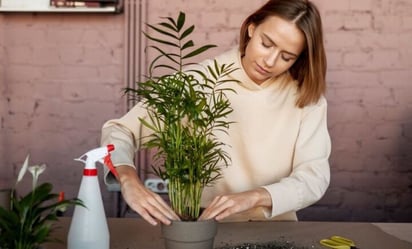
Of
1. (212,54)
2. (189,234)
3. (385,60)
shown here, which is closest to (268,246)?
(189,234)

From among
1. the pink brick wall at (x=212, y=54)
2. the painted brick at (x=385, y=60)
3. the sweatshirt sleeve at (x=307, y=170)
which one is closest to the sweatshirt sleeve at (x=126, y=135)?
the sweatshirt sleeve at (x=307, y=170)

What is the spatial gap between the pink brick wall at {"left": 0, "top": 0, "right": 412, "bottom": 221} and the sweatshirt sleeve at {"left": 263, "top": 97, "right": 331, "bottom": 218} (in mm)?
782

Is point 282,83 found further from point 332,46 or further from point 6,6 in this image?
point 6,6

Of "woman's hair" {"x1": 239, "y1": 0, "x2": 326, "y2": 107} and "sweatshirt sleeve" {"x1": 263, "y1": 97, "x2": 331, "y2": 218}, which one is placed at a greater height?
"woman's hair" {"x1": 239, "y1": 0, "x2": 326, "y2": 107}

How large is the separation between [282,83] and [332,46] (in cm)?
77

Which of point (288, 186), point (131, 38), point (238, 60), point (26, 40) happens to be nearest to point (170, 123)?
point (288, 186)

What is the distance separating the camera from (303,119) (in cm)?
151

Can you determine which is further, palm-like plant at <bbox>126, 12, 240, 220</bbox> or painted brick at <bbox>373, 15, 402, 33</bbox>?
painted brick at <bbox>373, 15, 402, 33</bbox>

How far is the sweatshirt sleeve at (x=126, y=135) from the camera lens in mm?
1280

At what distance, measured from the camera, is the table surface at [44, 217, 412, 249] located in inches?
46.9

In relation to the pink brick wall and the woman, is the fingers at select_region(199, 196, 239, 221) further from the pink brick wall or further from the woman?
the pink brick wall

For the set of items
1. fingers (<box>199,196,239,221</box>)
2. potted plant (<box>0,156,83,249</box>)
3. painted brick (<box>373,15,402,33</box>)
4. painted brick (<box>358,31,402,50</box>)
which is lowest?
fingers (<box>199,196,239,221</box>)

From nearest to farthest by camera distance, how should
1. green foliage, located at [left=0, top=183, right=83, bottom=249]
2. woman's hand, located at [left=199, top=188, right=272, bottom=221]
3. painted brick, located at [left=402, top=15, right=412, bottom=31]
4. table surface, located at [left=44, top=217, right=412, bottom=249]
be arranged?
1. green foliage, located at [left=0, top=183, right=83, bottom=249]
2. woman's hand, located at [left=199, top=188, right=272, bottom=221]
3. table surface, located at [left=44, top=217, right=412, bottom=249]
4. painted brick, located at [left=402, top=15, right=412, bottom=31]

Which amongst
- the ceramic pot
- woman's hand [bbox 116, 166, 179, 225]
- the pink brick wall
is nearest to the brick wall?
the pink brick wall
